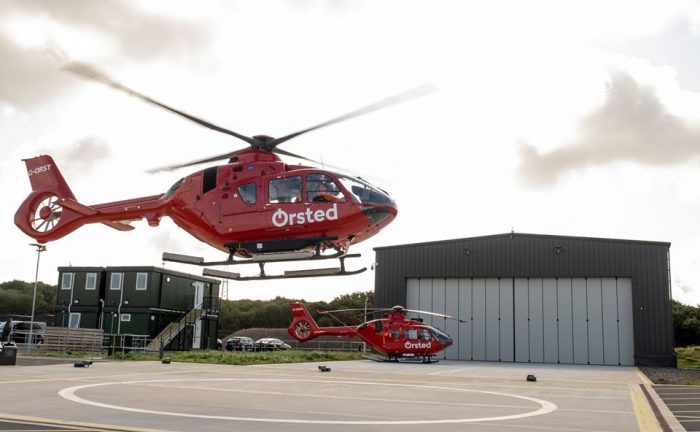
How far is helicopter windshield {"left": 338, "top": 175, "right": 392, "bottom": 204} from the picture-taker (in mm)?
15680

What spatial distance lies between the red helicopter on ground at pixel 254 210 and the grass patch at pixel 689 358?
98.4 ft

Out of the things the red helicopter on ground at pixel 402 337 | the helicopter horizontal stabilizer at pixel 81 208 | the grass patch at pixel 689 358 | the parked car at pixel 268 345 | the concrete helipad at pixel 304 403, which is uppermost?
the helicopter horizontal stabilizer at pixel 81 208

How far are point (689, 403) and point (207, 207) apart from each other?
12860 millimetres

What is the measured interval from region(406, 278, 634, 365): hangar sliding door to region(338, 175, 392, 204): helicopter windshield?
85.7 feet

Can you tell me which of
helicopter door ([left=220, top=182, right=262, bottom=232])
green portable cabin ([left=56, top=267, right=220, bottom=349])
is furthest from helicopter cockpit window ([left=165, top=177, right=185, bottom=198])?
green portable cabin ([left=56, top=267, right=220, bottom=349])

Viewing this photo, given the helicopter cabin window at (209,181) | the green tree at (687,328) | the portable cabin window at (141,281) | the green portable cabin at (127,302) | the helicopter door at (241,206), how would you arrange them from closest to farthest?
the helicopter door at (241,206) → the helicopter cabin window at (209,181) → the green portable cabin at (127,302) → the portable cabin window at (141,281) → the green tree at (687,328)

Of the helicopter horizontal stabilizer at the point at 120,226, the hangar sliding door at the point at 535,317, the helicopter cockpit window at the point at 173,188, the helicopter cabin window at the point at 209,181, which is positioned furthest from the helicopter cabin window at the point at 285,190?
the hangar sliding door at the point at 535,317

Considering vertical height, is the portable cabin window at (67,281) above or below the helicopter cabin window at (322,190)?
below

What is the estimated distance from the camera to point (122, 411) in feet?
36.8

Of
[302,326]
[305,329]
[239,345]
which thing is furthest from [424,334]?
[239,345]

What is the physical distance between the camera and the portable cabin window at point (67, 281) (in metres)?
46.4

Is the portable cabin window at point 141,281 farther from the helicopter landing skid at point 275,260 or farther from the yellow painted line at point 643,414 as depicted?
the yellow painted line at point 643,414

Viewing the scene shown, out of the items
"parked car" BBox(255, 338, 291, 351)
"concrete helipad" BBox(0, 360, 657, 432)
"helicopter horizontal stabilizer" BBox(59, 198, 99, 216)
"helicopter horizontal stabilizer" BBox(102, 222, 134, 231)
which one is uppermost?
"helicopter horizontal stabilizer" BBox(59, 198, 99, 216)

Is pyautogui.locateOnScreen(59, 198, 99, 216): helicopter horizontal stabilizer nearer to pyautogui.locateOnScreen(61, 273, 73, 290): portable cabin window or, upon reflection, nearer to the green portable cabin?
the green portable cabin
